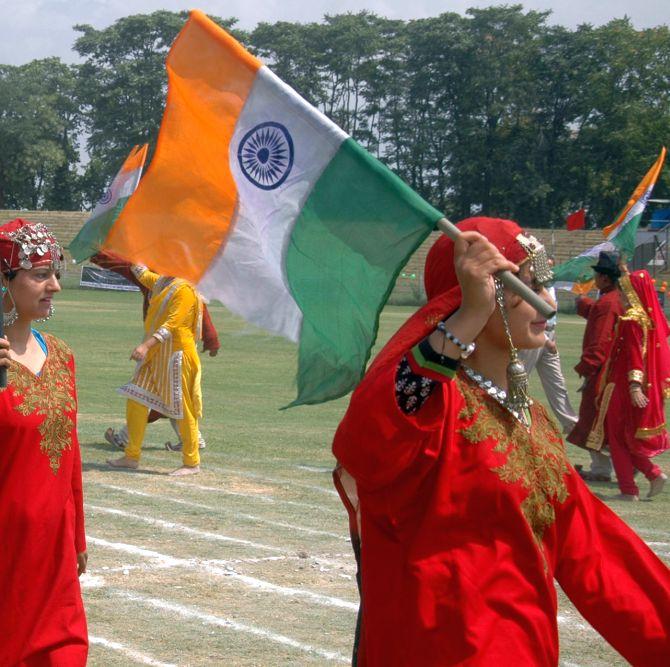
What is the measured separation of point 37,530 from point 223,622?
2.00m

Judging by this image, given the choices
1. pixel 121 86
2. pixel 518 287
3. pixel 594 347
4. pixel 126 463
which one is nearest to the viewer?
pixel 518 287

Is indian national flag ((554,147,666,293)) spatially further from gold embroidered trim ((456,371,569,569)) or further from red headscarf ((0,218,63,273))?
gold embroidered trim ((456,371,569,569))

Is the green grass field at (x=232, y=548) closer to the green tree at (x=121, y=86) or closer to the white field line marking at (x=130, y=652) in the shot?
the white field line marking at (x=130, y=652)

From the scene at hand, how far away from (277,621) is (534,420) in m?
3.13

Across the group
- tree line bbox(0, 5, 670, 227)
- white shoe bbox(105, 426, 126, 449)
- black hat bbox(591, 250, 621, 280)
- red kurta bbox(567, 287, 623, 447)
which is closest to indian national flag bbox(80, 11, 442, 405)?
black hat bbox(591, 250, 621, 280)

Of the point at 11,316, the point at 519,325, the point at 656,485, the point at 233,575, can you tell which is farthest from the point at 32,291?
the point at 656,485

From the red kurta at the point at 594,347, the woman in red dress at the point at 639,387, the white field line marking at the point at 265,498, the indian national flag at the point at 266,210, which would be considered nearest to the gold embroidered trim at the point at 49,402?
the indian national flag at the point at 266,210

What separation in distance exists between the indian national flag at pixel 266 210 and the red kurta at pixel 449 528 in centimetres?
42

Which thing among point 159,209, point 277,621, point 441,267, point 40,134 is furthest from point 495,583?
point 40,134

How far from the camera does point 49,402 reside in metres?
4.71

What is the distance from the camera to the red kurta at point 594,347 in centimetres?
1098

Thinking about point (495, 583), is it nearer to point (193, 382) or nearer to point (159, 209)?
point (159, 209)

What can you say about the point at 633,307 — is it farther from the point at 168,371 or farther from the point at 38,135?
the point at 38,135

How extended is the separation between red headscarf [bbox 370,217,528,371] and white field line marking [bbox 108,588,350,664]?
2913 mm
